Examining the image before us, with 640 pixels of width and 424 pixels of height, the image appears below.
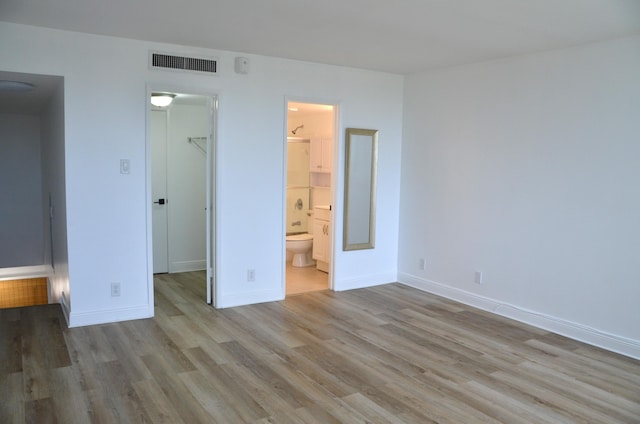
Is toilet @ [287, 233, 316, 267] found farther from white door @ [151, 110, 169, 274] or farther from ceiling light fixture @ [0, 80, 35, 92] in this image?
ceiling light fixture @ [0, 80, 35, 92]

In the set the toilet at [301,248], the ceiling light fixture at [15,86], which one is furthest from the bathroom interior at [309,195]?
the ceiling light fixture at [15,86]

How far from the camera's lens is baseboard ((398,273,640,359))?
392 centimetres

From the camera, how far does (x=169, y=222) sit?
21.0 feet

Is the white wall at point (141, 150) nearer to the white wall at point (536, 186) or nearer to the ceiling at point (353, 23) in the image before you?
the ceiling at point (353, 23)

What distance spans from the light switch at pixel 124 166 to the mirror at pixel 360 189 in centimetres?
233

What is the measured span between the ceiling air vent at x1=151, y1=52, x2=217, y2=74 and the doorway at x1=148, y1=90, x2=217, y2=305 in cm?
155

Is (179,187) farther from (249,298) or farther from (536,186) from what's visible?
(536,186)

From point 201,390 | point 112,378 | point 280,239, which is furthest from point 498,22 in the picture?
point 112,378

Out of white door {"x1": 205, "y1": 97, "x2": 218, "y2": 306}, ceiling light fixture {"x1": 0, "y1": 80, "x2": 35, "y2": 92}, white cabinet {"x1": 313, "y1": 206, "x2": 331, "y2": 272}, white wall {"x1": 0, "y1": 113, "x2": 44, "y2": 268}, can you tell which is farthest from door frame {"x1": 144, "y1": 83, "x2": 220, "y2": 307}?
white wall {"x1": 0, "y1": 113, "x2": 44, "y2": 268}

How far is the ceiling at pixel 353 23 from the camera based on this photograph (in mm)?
3191

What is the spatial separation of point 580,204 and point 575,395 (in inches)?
65.8

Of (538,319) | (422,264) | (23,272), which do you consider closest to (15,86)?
(23,272)

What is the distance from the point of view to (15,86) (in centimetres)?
453

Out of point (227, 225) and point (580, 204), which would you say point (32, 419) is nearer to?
point (227, 225)
